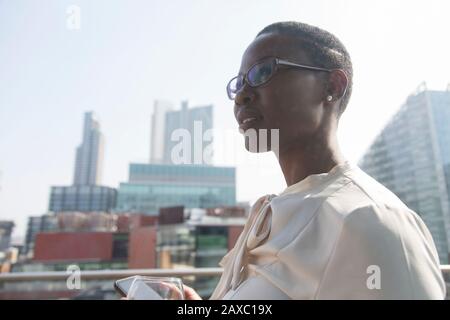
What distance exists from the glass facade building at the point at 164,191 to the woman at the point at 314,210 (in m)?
34.3

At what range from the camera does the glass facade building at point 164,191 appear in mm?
36125

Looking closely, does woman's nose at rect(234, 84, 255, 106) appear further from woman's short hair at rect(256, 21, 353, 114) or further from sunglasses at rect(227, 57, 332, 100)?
woman's short hair at rect(256, 21, 353, 114)

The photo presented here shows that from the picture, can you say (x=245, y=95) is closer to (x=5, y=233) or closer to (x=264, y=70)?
(x=264, y=70)

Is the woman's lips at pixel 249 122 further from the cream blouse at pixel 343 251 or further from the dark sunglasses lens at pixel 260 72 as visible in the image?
the cream blouse at pixel 343 251

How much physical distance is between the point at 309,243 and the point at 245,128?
375 mm

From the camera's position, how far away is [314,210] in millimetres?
508

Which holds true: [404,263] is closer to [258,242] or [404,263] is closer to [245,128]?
[258,242]

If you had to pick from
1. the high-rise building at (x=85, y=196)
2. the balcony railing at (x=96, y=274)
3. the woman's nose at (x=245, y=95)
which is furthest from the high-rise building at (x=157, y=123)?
the high-rise building at (x=85, y=196)

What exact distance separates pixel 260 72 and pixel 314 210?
398mm

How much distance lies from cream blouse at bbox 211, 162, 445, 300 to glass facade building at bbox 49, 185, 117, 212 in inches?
2135

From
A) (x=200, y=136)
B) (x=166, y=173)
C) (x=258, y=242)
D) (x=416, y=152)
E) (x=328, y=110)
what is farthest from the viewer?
(x=166, y=173)

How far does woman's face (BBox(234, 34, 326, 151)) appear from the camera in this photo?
702mm
